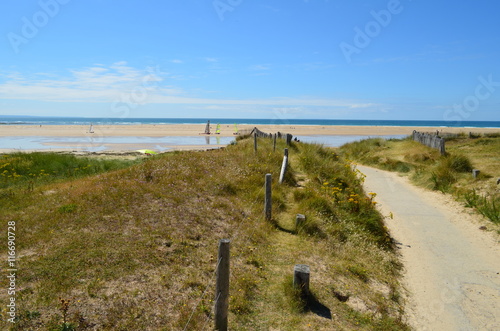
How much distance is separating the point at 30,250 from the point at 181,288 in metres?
3.25

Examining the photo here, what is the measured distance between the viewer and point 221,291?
14.5ft

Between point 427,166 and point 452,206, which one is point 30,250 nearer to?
point 452,206

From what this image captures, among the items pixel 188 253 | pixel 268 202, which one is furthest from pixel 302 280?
pixel 268 202

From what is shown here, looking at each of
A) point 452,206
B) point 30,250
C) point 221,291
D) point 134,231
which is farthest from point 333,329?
point 452,206

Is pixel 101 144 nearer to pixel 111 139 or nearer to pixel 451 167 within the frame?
pixel 111 139

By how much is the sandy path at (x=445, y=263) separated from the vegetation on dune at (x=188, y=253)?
1.65ft

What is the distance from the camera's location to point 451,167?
15.2 m

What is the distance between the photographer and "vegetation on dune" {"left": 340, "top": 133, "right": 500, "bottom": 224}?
11750 mm

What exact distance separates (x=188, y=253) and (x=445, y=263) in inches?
234

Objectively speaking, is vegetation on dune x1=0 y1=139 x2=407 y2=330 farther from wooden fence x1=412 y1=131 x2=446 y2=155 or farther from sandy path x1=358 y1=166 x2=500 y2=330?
wooden fence x1=412 y1=131 x2=446 y2=155

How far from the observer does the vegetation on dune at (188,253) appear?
492cm

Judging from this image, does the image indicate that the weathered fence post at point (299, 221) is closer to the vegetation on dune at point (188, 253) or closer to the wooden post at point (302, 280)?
the vegetation on dune at point (188, 253)

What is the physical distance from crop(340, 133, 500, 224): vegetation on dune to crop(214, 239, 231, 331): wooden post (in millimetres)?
9383

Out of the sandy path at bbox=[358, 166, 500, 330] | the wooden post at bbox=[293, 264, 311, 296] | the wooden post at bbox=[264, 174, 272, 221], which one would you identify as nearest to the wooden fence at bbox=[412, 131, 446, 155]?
the sandy path at bbox=[358, 166, 500, 330]
